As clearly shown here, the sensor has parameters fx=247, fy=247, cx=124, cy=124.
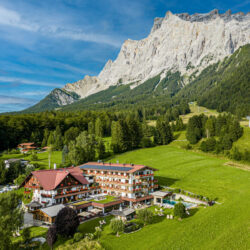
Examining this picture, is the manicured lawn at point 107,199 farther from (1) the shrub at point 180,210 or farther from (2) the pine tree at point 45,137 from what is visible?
(2) the pine tree at point 45,137

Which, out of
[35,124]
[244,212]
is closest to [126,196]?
[244,212]

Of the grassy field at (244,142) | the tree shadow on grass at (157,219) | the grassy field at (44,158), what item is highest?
the grassy field at (244,142)

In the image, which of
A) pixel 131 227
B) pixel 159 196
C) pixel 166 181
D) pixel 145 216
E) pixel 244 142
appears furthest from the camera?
pixel 244 142

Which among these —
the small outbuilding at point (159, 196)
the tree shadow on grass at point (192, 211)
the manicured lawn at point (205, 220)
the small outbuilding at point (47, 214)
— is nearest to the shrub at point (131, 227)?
the manicured lawn at point (205, 220)

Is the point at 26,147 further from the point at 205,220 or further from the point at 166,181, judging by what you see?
the point at 205,220

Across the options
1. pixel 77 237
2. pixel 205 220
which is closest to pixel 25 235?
pixel 77 237

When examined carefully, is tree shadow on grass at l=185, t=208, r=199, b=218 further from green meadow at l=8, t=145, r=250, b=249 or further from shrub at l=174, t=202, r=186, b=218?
shrub at l=174, t=202, r=186, b=218

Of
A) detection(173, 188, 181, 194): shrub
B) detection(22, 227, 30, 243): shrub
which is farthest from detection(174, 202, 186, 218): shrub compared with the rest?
detection(22, 227, 30, 243): shrub

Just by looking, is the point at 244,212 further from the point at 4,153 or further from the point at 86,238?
the point at 4,153

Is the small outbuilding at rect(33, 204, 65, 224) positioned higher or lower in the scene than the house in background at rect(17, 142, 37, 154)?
lower
